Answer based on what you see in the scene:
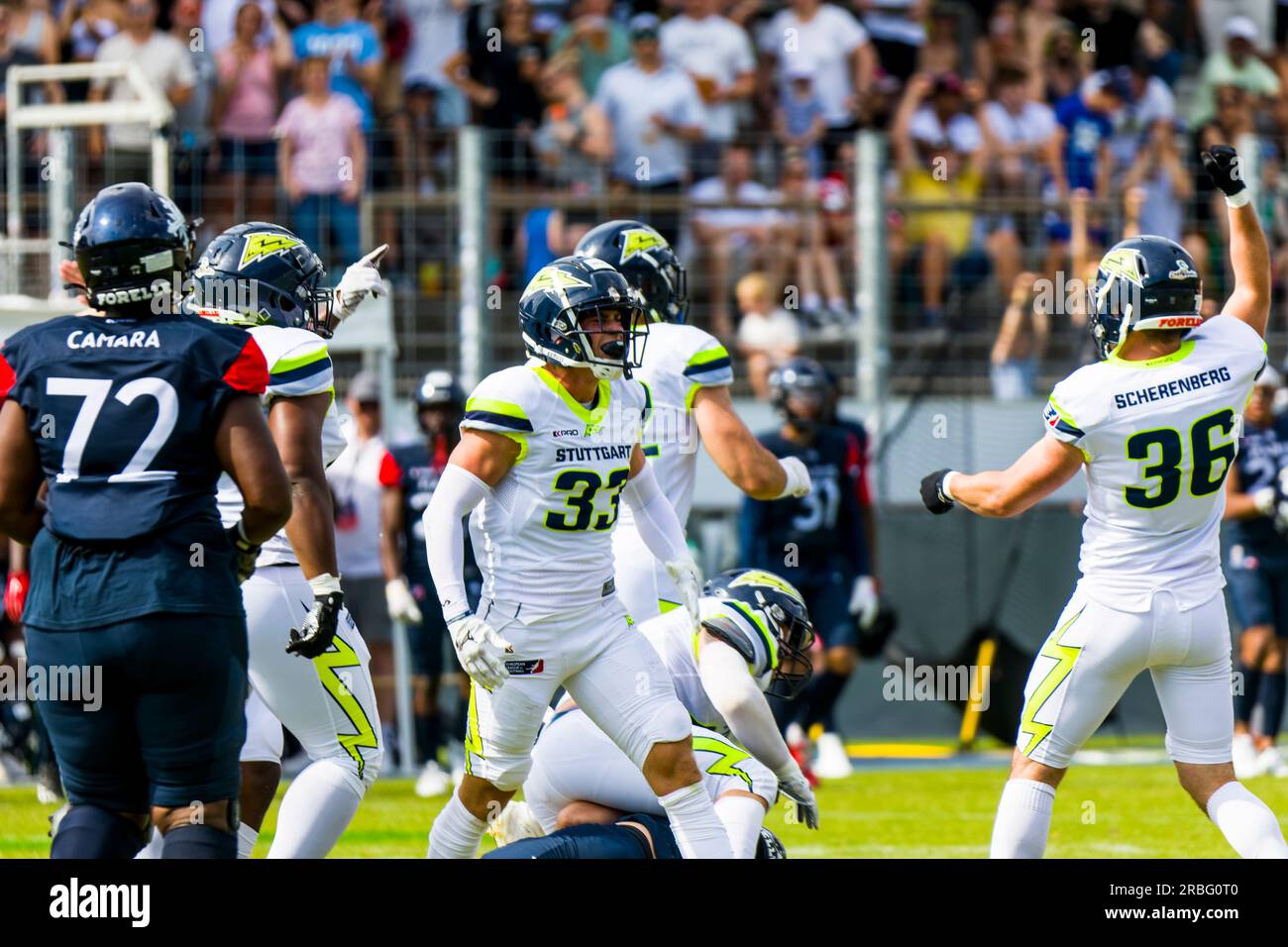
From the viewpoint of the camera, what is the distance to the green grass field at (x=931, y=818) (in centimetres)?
784

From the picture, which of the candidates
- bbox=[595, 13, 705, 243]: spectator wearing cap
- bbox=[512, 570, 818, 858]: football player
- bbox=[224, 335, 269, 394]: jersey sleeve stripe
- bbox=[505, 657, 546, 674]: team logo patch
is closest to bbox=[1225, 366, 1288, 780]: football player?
bbox=[595, 13, 705, 243]: spectator wearing cap

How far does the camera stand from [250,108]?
1262cm

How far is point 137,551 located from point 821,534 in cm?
683

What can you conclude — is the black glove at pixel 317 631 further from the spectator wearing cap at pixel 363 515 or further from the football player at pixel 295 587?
the spectator wearing cap at pixel 363 515

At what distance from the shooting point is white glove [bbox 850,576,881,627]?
1108cm

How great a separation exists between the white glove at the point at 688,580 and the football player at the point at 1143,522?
0.89 m

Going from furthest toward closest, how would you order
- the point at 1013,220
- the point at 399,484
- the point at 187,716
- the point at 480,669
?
1. the point at 1013,220
2. the point at 399,484
3. the point at 480,669
4. the point at 187,716

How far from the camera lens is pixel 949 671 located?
Result: 40.8 feet

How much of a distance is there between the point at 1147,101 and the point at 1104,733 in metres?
4.81

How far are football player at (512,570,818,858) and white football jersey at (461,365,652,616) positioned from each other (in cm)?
40

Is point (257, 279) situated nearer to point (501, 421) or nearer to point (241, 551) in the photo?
point (501, 421)

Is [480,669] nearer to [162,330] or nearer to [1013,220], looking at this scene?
[162,330]

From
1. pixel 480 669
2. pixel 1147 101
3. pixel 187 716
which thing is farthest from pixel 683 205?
pixel 187 716

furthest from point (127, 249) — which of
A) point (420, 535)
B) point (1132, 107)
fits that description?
point (1132, 107)
